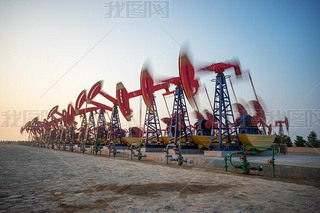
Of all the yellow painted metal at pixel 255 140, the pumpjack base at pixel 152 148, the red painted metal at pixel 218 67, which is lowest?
the pumpjack base at pixel 152 148

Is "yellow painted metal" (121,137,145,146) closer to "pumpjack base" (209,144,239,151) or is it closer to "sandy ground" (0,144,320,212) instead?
"pumpjack base" (209,144,239,151)

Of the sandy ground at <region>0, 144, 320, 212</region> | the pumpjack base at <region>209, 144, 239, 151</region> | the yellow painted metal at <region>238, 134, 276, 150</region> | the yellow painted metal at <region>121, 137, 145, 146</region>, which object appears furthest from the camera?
the yellow painted metal at <region>121, 137, 145, 146</region>

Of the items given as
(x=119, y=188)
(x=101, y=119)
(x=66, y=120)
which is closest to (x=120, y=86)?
(x=101, y=119)

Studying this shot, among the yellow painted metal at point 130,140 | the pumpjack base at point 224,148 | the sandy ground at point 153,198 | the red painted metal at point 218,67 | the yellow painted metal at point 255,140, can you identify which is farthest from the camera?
the yellow painted metal at point 130,140

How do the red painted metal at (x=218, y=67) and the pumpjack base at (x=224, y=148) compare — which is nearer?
the pumpjack base at (x=224, y=148)

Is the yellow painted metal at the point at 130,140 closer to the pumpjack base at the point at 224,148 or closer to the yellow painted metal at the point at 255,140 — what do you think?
the pumpjack base at the point at 224,148

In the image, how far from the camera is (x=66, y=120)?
56.0 m

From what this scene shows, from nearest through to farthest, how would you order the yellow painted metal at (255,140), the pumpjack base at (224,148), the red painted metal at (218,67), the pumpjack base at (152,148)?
Result: the pumpjack base at (224,148)
the yellow painted metal at (255,140)
the red painted metal at (218,67)
the pumpjack base at (152,148)

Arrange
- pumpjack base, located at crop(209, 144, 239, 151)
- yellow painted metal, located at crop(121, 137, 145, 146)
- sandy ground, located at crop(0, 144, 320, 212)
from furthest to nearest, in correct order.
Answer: yellow painted metal, located at crop(121, 137, 145, 146) → pumpjack base, located at crop(209, 144, 239, 151) → sandy ground, located at crop(0, 144, 320, 212)

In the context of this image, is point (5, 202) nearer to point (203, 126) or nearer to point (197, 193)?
point (197, 193)

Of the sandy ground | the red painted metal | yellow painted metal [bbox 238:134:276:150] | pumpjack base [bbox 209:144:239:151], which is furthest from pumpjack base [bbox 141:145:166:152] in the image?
the sandy ground

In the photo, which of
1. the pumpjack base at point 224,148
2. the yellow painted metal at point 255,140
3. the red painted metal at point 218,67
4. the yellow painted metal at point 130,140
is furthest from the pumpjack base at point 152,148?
the red painted metal at point 218,67

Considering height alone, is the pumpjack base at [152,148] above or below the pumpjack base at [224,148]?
below

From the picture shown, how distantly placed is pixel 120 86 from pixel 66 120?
32995 millimetres
